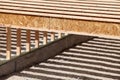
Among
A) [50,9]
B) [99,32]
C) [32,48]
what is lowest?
[32,48]

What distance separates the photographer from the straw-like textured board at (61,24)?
3934 millimetres

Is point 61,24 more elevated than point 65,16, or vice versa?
point 65,16

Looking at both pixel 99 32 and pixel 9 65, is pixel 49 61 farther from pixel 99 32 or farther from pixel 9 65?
pixel 99 32

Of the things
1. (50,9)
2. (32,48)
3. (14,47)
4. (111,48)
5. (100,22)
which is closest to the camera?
(100,22)

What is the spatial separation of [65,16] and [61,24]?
0.42 ft

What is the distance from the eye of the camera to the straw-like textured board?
3934 mm

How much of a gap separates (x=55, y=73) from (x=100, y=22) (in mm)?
2056

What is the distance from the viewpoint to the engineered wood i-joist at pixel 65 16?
3.97m

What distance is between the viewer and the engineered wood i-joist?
3965 mm

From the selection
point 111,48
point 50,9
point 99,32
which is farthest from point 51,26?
point 111,48

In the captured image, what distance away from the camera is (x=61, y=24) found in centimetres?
412

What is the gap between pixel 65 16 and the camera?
13.5 ft

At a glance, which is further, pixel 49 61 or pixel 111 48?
pixel 111 48

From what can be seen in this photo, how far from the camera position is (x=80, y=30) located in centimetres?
405
